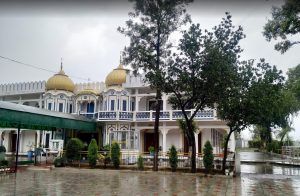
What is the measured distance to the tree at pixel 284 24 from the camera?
10.3 m

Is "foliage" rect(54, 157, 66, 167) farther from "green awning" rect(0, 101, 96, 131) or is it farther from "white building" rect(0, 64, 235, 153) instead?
"white building" rect(0, 64, 235, 153)

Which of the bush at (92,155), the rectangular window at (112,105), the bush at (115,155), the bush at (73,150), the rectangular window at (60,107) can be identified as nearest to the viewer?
the bush at (115,155)

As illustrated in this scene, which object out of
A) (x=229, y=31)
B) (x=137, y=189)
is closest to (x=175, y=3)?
(x=229, y=31)

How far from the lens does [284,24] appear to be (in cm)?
1073

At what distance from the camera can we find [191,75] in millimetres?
15539

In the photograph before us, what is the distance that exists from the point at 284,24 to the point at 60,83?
974 inches

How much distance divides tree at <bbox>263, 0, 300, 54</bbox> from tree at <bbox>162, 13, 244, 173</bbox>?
2186 mm

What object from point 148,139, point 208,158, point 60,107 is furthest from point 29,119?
point 148,139

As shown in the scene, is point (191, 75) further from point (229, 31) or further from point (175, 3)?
point (175, 3)

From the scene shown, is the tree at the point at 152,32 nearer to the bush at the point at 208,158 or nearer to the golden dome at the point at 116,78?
the bush at the point at 208,158

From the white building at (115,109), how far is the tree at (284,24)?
1145 centimetres

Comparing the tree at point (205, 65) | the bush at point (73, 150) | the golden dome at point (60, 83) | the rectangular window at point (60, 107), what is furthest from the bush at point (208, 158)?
the golden dome at point (60, 83)

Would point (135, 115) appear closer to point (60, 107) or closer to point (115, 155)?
point (60, 107)

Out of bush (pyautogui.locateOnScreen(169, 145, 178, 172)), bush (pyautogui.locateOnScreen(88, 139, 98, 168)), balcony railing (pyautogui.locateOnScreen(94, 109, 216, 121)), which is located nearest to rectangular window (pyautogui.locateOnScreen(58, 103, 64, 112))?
balcony railing (pyautogui.locateOnScreen(94, 109, 216, 121))
